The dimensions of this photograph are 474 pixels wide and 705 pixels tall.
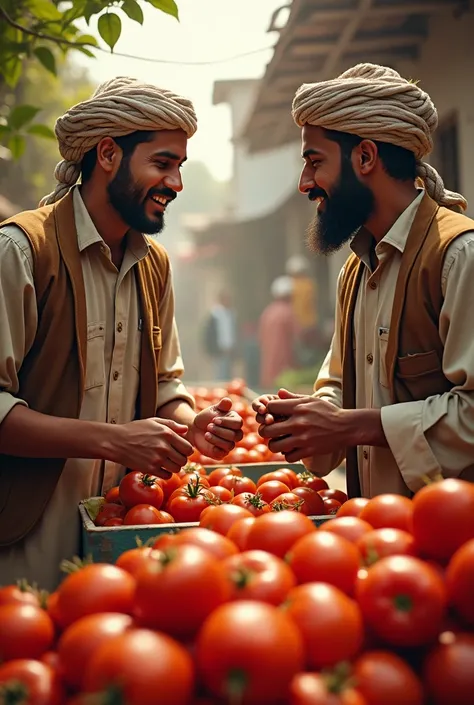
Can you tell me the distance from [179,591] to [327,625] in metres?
0.28

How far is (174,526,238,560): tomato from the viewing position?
1729 mm

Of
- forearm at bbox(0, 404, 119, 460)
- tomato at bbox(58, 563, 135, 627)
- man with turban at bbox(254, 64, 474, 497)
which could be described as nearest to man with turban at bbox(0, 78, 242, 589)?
forearm at bbox(0, 404, 119, 460)

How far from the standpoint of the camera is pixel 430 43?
29.1 ft

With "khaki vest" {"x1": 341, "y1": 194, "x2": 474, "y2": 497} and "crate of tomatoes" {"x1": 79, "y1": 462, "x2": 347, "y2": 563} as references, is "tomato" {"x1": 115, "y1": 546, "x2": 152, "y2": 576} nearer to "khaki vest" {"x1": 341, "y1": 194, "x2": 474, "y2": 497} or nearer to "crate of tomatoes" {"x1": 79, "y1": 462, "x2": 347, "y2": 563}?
"crate of tomatoes" {"x1": 79, "y1": 462, "x2": 347, "y2": 563}

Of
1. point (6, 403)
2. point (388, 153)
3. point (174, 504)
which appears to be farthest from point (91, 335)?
point (388, 153)

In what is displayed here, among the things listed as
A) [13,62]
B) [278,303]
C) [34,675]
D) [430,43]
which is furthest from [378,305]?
[278,303]

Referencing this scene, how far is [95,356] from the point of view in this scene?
9.80ft

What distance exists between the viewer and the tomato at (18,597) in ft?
5.60

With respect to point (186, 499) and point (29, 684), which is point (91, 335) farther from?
point (29, 684)

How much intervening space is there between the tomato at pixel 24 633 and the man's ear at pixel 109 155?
202 centimetres

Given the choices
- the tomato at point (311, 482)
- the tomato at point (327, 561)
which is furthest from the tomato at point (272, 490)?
the tomato at point (327, 561)

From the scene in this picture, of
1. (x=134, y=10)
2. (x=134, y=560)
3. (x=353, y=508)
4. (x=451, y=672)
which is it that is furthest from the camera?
(x=134, y=10)

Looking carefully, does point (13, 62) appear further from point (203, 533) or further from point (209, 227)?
point (209, 227)

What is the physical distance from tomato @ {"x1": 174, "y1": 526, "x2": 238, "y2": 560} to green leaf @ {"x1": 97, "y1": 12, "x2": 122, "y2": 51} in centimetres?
250
